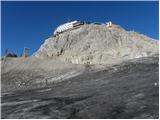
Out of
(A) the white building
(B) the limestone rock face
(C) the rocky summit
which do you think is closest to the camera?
(C) the rocky summit

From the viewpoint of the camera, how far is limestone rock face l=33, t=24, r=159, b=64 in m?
56.8

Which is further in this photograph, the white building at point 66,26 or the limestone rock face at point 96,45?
the white building at point 66,26

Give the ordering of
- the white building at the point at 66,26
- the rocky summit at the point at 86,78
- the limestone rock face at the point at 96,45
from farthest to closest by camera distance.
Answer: the white building at the point at 66,26
the limestone rock face at the point at 96,45
the rocky summit at the point at 86,78

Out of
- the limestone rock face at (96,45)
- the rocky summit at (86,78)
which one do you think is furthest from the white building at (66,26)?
the limestone rock face at (96,45)

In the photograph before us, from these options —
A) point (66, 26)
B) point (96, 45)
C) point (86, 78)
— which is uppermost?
point (66, 26)

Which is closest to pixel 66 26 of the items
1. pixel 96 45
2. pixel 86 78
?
pixel 96 45

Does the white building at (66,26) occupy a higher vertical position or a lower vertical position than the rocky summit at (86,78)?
higher

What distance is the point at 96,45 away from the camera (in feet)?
202

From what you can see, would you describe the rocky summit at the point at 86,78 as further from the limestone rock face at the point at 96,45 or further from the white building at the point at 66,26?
the white building at the point at 66,26

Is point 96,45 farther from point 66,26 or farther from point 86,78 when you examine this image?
point 86,78

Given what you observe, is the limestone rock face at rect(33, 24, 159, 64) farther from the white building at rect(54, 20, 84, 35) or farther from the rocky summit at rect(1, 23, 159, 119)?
the white building at rect(54, 20, 84, 35)

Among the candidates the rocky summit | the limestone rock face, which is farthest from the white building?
the limestone rock face

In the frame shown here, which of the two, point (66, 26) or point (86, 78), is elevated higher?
point (66, 26)

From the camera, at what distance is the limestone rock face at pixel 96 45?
56.8 m
